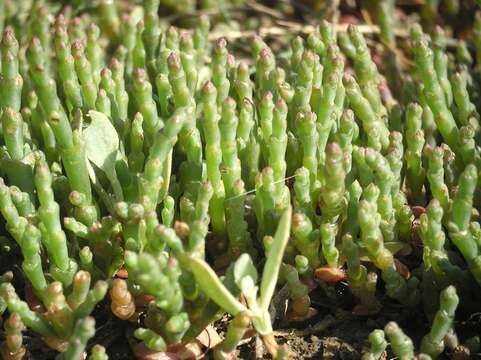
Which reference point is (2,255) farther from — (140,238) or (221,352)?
(221,352)

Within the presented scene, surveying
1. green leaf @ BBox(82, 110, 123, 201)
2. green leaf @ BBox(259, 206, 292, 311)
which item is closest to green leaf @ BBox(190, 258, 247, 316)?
green leaf @ BBox(259, 206, 292, 311)

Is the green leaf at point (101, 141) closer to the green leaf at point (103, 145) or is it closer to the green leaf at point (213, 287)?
the green leaf at point (103, 145)

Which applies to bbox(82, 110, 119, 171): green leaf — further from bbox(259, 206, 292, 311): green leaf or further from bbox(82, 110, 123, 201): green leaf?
bbox(259, 206, 292, 311): green leaf

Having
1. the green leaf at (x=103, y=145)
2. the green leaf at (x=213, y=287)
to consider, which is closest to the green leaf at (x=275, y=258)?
the green leaf at (x=213, y=287)

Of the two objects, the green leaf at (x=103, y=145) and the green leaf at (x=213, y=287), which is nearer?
the green leaf at (x=213, y=287)

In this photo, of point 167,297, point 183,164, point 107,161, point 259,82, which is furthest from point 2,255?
point 259,82
